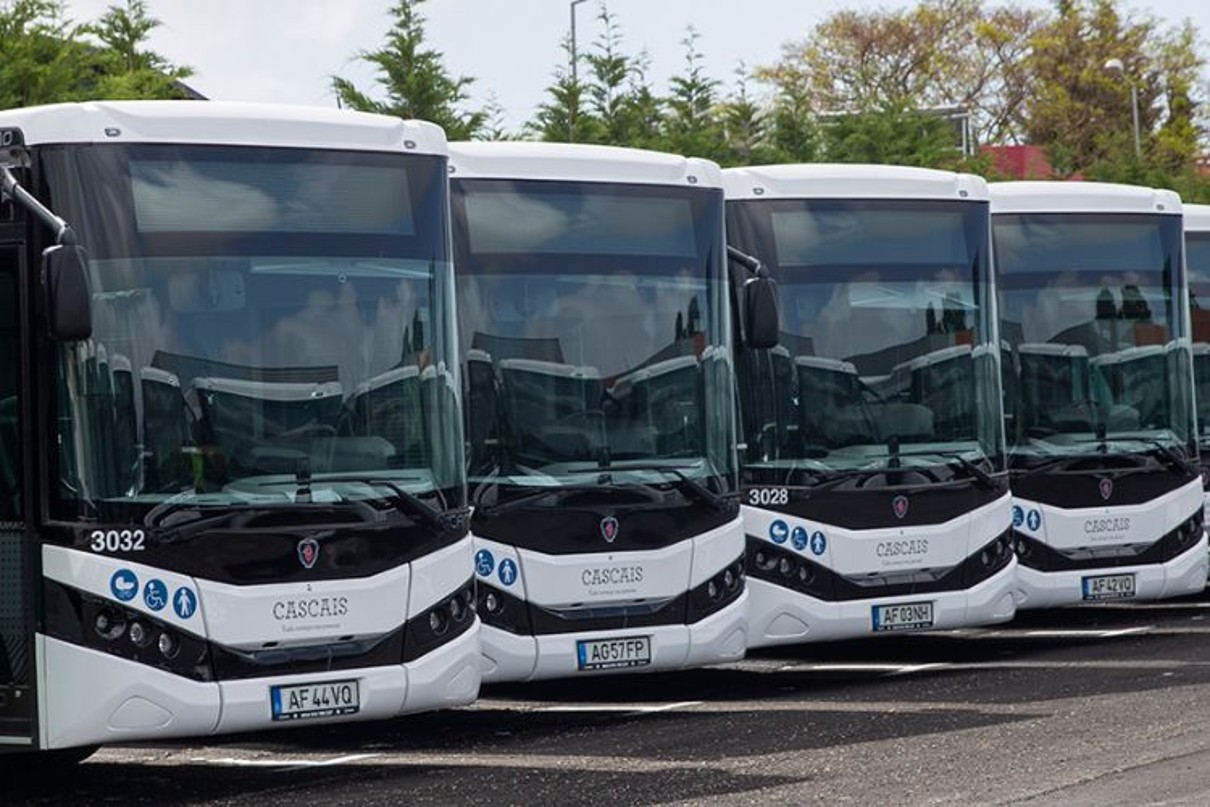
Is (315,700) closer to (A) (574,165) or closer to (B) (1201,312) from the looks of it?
(A) (574,165)

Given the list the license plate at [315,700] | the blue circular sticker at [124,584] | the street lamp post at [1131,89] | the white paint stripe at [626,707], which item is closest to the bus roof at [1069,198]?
the white paint stripe at [626,707]

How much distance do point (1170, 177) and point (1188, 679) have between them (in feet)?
121

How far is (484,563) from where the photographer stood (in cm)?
1388

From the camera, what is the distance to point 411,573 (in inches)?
482

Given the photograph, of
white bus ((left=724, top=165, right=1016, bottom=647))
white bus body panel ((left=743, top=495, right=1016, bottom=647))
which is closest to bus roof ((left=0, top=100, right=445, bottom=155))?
white bus ((left=724, top=165, right=1016, bottom=647))

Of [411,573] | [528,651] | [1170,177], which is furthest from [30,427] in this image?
[1170,177]

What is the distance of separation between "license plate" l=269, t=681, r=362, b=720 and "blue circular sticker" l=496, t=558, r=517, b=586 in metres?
2.05

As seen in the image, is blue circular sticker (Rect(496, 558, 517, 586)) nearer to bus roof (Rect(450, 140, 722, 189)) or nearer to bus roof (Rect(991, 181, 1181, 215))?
bus roof (Rect(450, 140, 722, 189))

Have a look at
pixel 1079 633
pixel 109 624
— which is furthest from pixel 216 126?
pixel 1079 633

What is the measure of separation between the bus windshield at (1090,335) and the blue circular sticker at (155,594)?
8.20 m

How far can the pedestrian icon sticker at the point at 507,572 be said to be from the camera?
1391 centimetres

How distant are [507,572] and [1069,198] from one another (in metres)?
6.32

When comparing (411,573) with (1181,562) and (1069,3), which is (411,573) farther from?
(1069,3)

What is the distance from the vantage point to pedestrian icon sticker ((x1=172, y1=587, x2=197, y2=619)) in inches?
451
